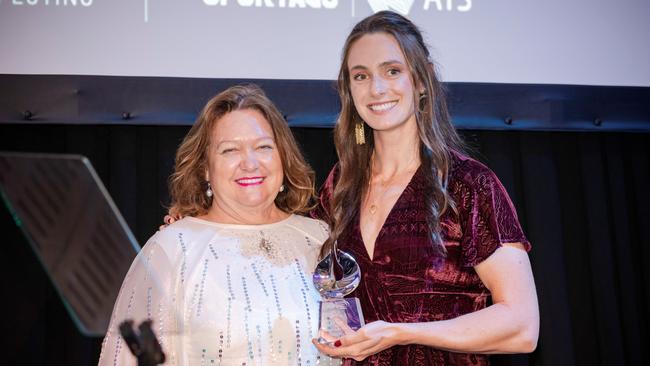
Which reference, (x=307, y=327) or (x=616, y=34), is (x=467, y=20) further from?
(x=307, y=327)

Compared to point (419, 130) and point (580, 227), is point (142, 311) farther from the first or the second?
point (580, 227)

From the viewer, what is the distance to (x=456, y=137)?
6.88ft

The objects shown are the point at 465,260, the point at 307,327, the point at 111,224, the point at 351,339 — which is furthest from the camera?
the point at 307,327

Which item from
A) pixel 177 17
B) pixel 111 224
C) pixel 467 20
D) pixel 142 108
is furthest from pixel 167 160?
pixel 111 224

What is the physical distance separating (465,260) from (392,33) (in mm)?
666

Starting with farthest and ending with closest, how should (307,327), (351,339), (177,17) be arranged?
(177,17)
(307,327)
(351,339)

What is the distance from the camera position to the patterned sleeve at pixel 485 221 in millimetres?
1797

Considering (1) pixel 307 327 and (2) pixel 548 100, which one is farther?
(2) pixel 548 100

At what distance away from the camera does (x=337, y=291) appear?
183 cm

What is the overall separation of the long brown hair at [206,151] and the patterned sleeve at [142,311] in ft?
1.08

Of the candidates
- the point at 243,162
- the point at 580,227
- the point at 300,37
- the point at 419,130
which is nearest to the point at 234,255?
the point at 243,162

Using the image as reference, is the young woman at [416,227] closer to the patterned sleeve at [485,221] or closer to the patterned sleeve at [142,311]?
the patterned sleeve at [485,221]

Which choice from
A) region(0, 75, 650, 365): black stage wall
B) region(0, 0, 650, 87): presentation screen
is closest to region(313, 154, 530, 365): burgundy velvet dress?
region(0, 75, 650, 365): black stage wall

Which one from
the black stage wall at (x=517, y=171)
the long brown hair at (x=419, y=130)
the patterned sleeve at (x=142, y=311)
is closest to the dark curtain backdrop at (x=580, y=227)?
the black stage wall at (x=517, y=171)
